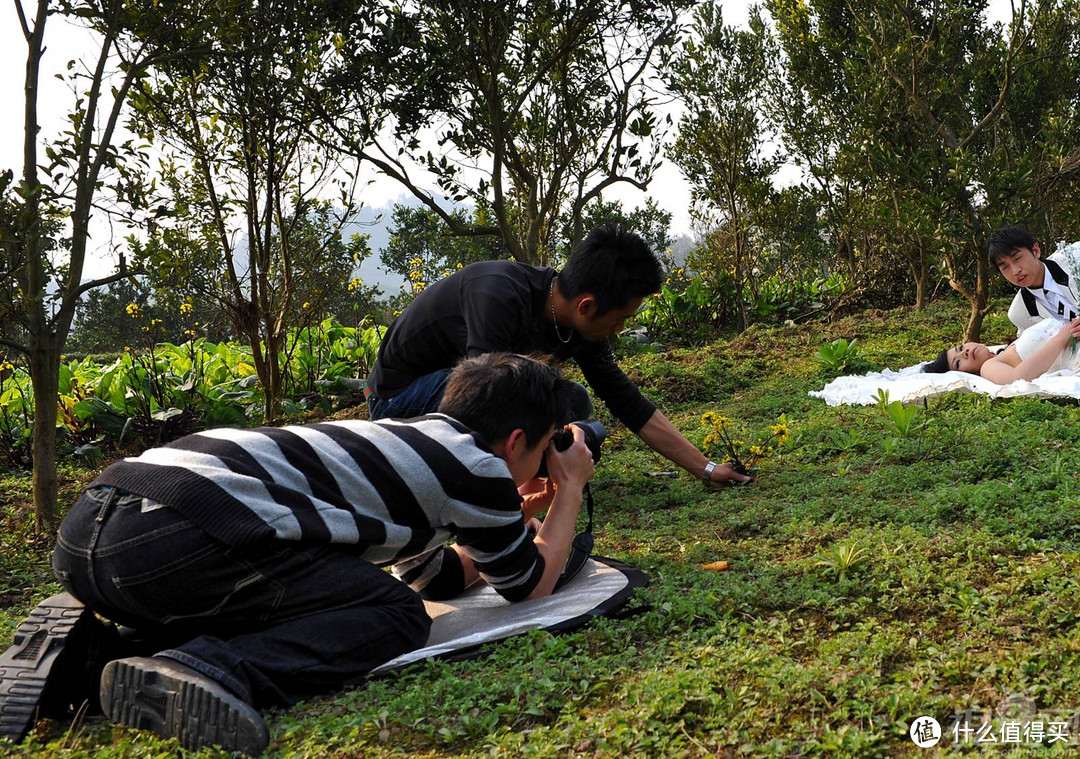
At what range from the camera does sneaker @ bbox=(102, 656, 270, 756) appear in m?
1.85

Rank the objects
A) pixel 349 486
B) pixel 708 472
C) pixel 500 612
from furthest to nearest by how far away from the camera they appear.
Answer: pixel 708 472, pixel 500 612, pixel 349 486

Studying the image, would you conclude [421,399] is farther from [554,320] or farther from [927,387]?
[927,387]

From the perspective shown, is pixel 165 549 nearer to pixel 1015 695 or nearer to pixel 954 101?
pixel 1015 695

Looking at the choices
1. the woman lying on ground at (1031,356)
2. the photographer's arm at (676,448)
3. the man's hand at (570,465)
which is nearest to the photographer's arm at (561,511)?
the man's hand at (570,465)

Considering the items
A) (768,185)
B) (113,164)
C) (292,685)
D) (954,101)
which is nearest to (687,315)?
A: (768,185)

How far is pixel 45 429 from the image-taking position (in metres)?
3.96

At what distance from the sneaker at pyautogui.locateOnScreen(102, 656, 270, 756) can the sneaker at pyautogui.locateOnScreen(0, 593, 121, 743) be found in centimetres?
17

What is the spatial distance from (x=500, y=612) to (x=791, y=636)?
87 centimetres

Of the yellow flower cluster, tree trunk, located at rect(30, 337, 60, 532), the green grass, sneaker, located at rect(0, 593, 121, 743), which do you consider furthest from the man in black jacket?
sneaker, located at rect(0, 593, 121, 743)

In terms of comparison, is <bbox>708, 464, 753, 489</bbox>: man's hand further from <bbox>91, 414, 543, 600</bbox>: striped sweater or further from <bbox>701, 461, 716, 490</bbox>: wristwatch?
<bbox>91, 414, 543, 600</bbox>: striped sweater

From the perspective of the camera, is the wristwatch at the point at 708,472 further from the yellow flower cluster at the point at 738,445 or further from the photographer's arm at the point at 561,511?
the photographer's arm at the point at 561,511

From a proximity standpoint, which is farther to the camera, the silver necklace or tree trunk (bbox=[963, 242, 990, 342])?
tree trunk (bbox=[963, 242, 990, 342])

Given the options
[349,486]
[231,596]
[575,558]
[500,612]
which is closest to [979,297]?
[575,558]

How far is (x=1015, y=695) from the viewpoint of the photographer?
180 cm
